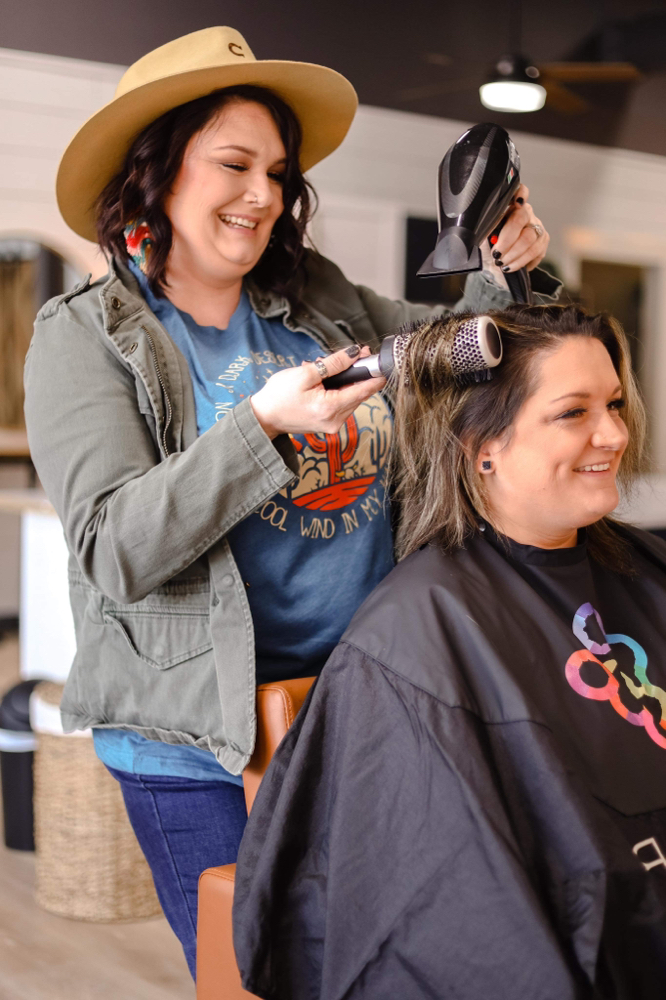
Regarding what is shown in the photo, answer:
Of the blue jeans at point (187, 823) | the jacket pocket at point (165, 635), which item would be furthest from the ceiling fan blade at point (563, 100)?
the blue jeans at point (187, 823)

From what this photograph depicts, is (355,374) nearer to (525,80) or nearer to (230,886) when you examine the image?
(230,886)

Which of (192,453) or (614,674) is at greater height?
(192,453)

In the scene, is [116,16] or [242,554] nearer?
[242,554]

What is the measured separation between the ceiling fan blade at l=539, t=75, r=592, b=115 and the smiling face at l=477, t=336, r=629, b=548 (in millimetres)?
2742

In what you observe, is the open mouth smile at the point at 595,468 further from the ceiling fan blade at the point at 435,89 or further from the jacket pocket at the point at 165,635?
the ceiling fan blade at the point at 435,89

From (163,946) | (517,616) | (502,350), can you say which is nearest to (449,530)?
(517,616)

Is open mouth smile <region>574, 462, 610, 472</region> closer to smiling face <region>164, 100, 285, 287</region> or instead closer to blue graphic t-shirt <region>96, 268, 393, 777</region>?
blue graphic t-shirt <region>96, 268, 393, 777</region>

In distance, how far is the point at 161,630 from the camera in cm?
140

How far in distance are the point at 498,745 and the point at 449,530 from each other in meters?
0.37

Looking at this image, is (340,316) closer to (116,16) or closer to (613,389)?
(613,389)

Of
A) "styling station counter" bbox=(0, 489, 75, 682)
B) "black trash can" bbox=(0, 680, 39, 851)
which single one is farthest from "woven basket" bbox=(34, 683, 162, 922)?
"styling station counter" bbox=(0, 489, 75, 682)

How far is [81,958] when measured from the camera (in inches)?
98.0

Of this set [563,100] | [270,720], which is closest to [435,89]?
[563,100]

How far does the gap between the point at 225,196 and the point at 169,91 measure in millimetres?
182
